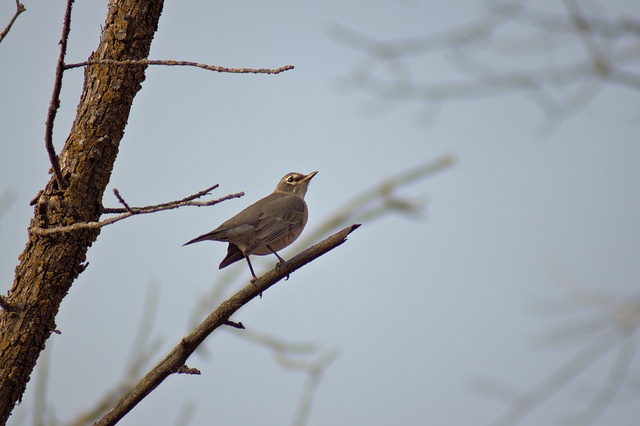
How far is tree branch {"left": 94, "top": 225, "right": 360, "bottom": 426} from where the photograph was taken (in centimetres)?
280

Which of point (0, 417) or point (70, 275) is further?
point (70, 275)

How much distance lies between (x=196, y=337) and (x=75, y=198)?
0.92 metres

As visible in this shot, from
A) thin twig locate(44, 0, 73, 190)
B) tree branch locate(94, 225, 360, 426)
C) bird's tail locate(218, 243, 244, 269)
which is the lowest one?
tree branch locate(94, 225, 360, 426)

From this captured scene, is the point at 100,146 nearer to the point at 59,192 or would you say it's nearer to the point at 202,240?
the point at 59,192

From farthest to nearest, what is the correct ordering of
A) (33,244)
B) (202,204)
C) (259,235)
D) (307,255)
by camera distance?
1. (259,235)
2. (307,255)
3. (33,244)
4. (202,204)

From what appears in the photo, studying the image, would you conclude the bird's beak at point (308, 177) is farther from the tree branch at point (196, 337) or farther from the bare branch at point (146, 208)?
the bare branch at point (146, 208)

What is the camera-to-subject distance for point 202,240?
5.64 m

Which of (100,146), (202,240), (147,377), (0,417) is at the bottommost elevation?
(0,417)

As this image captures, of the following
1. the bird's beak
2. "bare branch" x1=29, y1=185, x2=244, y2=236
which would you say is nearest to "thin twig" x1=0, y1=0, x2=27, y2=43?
"bare branch" x1=29, y1=185, x2=244, y2=236

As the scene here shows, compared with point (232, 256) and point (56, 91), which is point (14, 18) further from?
point (232, 256)

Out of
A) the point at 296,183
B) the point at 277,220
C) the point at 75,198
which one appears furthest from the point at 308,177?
the point at 75,198

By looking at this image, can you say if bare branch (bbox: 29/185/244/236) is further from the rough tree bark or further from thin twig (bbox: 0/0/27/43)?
thin twig (bbox: 0/0/27/43)

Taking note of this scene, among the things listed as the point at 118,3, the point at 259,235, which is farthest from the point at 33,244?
the point at 259,235

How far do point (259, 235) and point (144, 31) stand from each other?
316 cm
